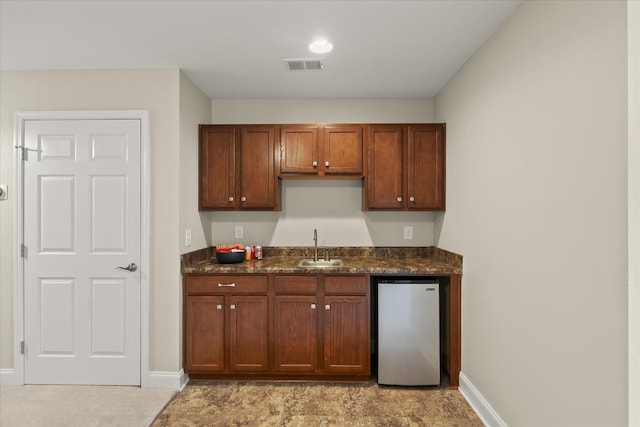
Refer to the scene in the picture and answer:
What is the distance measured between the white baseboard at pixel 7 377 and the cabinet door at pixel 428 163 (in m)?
3.73

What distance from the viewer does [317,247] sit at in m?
A: 3.48

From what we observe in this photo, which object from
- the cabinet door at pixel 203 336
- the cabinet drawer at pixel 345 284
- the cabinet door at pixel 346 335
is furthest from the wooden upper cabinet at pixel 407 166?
the cabinet door at pixel 203 336

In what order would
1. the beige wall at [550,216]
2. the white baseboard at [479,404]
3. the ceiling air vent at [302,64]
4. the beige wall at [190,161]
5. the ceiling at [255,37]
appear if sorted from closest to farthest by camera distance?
the beige wall at [550,216], the ceiling at [255,37], the white baseboard at [479,404], the ceiling air vent at [302,64], the beige wall at [190,161]

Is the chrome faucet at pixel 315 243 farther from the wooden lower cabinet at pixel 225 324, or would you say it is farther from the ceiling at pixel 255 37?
the ceiling at pixel 255 37

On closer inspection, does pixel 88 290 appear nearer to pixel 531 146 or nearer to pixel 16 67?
pixel 16 67

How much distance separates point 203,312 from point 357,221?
5.62 feet

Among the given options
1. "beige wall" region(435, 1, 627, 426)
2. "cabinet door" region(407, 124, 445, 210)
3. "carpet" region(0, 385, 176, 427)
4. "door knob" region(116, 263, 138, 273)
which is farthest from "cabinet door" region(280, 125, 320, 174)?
"carpet" region(0, 385, 176, 427)

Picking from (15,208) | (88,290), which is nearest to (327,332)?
(88,290)

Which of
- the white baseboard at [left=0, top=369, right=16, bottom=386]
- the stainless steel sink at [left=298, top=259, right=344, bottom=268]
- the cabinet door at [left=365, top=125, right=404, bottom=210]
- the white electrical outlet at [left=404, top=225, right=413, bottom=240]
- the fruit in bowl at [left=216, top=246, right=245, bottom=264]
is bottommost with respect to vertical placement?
the white baseboard at [left=0, top=369, right=16, bottom=386]

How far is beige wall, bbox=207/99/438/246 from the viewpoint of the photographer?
3.49 meters

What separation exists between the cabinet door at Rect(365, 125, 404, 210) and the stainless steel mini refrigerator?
84 centimetres

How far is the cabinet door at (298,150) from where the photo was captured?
3.18 metres

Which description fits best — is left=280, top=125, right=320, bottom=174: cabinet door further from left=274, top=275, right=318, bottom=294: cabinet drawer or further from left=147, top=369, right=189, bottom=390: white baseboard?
left=147, top=369, right=189, bottom=390: white baseboard

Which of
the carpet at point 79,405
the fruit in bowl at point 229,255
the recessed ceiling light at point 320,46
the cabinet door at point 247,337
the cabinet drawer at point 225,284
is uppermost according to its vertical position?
the recessed ceiling light at point 320,46
